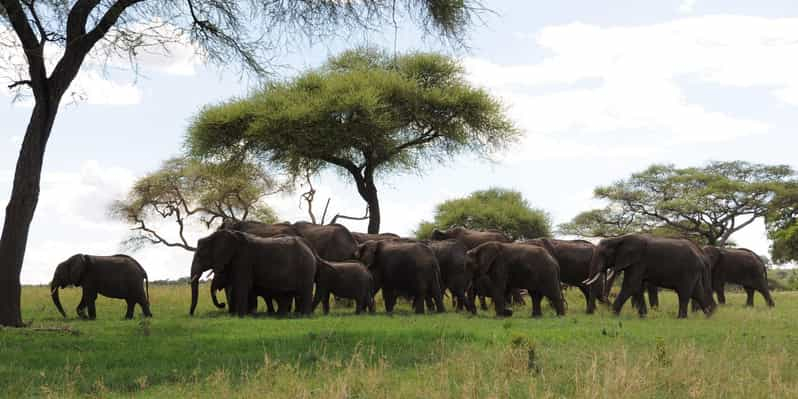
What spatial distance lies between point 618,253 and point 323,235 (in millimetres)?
9177

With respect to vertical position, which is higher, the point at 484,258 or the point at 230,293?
the point at 484,258

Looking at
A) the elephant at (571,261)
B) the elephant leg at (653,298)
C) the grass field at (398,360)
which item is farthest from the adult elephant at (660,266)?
the elephant at (571,261)

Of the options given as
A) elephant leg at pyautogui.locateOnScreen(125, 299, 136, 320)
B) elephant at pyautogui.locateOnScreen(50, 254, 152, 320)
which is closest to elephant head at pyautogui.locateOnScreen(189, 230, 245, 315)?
elephant at pyautogui.locateOnScreen(50, 254, 152, 320)

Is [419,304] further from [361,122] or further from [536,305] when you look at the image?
[361,122]

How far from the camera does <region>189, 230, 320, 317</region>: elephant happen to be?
19812 mm

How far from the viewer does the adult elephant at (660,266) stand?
66.6ft

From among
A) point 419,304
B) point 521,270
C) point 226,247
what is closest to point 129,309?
point 226,247

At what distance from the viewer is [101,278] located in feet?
69.5

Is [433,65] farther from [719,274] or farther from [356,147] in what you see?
[719,274]

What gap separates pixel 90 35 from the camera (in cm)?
1958

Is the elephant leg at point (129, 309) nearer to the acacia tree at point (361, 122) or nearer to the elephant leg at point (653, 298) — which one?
the elephant leg at point (653, 298)

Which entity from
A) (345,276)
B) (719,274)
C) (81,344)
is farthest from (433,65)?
(81,344)

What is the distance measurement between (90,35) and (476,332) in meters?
11.1

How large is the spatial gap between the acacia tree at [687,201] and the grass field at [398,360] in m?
47.2
